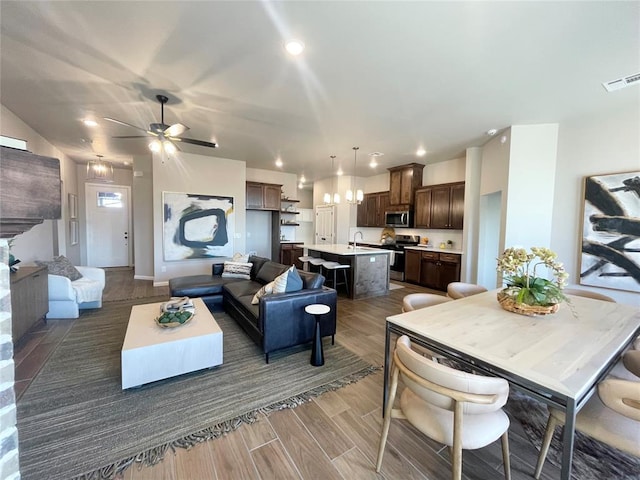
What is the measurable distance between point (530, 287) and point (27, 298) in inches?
201

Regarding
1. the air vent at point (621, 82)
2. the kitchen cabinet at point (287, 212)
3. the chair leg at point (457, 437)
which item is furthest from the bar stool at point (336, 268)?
the air vent at point (621, 82)

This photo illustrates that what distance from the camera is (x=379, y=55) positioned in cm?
236

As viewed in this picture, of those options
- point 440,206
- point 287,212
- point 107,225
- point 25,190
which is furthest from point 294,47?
point 107,225

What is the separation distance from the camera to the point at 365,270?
5160 mm

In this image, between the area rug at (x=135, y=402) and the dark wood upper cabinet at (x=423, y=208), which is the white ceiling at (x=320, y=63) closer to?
the dark wood upper cabinet at (x=423, y=208)

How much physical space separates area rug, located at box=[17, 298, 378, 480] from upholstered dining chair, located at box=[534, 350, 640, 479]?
154 centimetres

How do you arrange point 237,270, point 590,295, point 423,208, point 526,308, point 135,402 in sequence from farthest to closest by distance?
1. point 423,208
2. point 237,270
3. point 590,295
4. point 135,402
5. point 526,308

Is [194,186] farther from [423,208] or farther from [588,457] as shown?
[588,457]

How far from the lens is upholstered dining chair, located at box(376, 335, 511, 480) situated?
1183 mm

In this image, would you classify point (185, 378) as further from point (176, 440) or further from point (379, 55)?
point (379, 55)

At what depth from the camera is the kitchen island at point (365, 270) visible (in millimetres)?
5023

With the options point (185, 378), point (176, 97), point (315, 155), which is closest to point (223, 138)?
point (176, 97)

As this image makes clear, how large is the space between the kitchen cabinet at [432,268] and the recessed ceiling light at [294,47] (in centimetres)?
486

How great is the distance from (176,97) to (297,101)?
1460 mm
